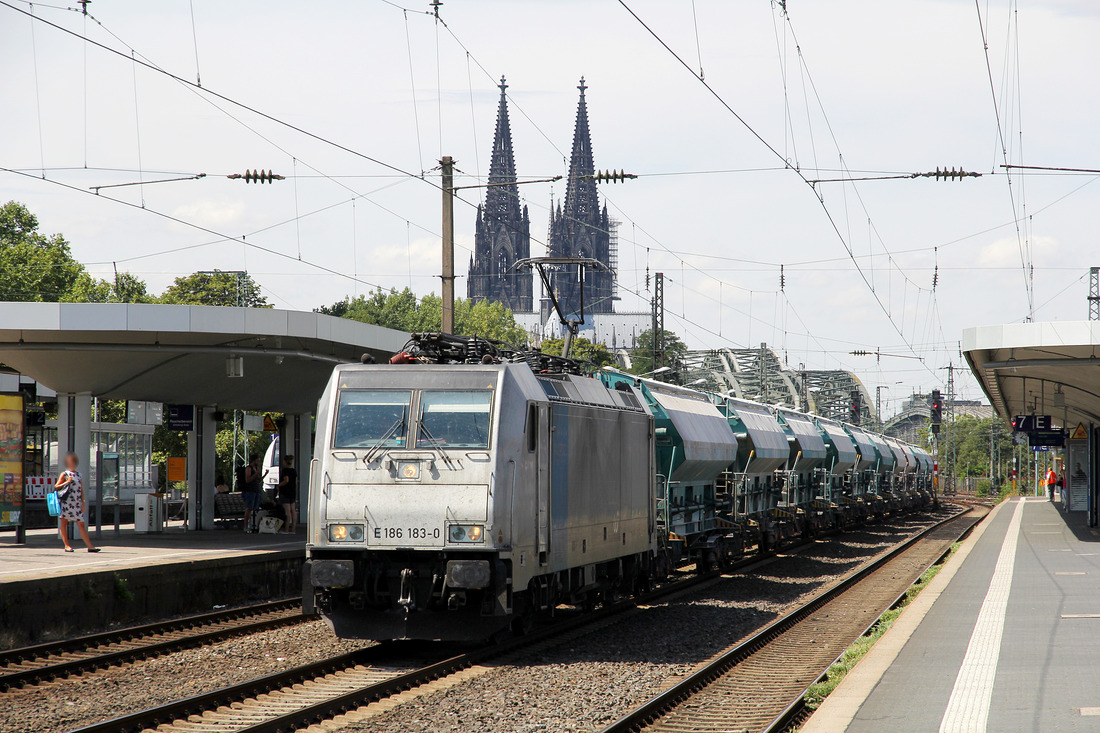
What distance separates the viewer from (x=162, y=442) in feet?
183

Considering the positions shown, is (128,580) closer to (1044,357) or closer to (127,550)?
(127,550)

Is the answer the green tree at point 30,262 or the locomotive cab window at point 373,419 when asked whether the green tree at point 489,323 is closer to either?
the green tree at point 30,262

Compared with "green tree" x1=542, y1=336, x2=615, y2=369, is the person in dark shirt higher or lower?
lower

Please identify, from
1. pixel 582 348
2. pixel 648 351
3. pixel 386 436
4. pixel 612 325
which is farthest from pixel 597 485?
pixel 612 325

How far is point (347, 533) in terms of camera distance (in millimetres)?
11812

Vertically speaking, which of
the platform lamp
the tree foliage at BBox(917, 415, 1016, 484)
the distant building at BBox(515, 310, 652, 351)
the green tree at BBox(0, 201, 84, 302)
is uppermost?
the distant building at BBox(515, 310, 652, 351)

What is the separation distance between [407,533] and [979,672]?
562 cm

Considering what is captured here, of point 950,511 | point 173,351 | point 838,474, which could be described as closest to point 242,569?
point 173,351

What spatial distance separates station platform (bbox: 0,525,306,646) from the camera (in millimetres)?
14055

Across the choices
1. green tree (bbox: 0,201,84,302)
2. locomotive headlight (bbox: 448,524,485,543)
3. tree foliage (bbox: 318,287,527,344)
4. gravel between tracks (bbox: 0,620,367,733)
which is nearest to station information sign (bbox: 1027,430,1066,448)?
gravel between tracks (bbox: 0,620,367,733)

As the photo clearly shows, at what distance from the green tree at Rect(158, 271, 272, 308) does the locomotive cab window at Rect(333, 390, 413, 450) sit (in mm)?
54782

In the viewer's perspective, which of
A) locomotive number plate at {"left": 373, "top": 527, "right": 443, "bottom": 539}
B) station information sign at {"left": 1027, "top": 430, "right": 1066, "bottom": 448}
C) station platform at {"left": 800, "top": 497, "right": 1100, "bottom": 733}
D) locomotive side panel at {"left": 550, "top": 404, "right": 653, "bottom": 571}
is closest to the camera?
station platform at {"left": 800, "top": 497, "right": 1100, "bottom": 733}

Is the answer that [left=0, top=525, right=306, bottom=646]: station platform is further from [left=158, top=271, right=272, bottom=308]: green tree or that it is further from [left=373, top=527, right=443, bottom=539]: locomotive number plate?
[left=158, top=271, right=272, bottom=308]: green tree

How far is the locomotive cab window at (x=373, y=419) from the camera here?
39.7ft
